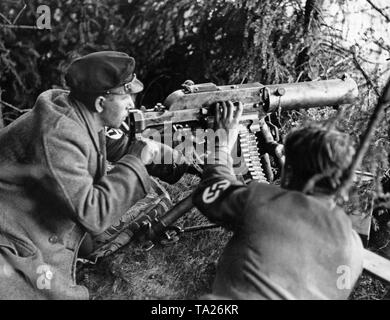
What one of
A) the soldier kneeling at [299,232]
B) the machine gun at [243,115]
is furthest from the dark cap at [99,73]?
the soldier kneeling at [299,232]

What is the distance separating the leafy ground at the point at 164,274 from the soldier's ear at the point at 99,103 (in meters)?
1.13

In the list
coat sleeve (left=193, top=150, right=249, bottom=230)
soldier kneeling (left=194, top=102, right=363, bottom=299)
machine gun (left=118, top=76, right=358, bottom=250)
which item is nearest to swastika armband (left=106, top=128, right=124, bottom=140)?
machine gun (left=118, top=76, right=358, bottom=250)

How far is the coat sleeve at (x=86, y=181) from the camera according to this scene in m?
3.04

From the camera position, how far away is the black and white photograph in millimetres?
2502

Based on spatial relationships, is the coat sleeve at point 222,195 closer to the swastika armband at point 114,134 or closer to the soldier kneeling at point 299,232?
the soldier kneeling at point 299,232

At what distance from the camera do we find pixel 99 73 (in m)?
3.25

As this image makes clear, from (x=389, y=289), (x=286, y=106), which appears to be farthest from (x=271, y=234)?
(x=389, y=289)

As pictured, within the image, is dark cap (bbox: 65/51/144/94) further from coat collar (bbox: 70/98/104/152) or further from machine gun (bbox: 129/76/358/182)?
machine gun (bbox: 129/76/358/182)

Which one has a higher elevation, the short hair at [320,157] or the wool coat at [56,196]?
the short hair at [320,157]

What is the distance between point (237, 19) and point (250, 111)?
2167 millimetres

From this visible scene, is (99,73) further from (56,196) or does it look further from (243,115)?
(243,115)

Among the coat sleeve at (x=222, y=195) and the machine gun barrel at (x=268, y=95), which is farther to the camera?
the machine gun barrel at (x=268, y=95)

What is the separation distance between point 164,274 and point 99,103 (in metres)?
1.29

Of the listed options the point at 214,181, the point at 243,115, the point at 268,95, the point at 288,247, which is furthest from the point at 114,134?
the point at 288,247
